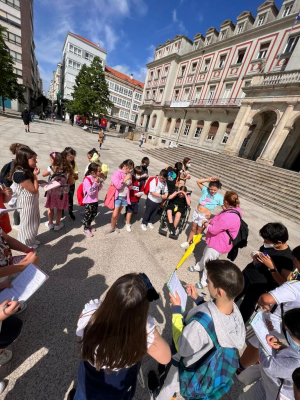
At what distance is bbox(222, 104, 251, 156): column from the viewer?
51.5 ft

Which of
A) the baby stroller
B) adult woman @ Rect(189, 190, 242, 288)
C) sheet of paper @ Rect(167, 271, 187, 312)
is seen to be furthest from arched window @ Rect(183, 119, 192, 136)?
sheet of paper @ Rect(167, 271, 187, 312)

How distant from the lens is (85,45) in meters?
40.8

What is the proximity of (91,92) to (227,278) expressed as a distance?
34.0 m

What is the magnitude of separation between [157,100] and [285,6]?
61.9 feet

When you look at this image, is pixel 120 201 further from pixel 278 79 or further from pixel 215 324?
pixel 278 79

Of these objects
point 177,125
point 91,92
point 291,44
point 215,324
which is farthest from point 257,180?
point 91,92

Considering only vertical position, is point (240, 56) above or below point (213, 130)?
above

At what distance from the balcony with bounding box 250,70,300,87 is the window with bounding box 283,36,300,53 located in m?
5.22

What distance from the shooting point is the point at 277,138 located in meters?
13.4

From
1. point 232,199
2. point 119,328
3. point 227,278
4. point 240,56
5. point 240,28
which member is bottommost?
point 119,328

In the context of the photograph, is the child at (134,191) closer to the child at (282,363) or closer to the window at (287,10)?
the child at (282,363)

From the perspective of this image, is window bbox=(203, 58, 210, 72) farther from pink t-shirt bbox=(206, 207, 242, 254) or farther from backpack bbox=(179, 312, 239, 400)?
backpack bbox=(179, 312, 239, 400)

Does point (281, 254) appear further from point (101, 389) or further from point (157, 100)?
point (157, 100)

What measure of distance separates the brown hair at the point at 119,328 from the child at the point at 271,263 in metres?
1.91
